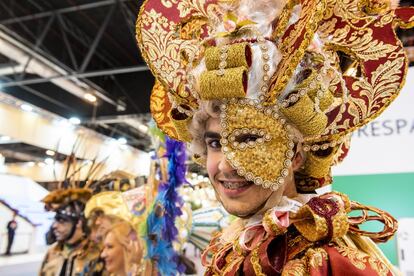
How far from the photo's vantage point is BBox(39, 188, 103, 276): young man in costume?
263 cm

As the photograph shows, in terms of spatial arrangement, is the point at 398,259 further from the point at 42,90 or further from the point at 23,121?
the point at 42,90

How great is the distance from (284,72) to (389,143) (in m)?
1.07

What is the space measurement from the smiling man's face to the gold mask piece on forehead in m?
0.03

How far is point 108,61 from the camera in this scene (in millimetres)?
5586

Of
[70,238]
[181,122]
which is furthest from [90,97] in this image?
[181,122]

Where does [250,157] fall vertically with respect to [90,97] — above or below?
below

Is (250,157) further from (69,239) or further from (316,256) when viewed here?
(69,239)

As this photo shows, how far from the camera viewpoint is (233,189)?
868 mm

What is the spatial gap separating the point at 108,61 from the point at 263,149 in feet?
16.7

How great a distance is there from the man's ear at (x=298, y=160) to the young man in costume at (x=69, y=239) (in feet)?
6.72

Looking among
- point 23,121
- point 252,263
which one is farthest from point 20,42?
point 252,263

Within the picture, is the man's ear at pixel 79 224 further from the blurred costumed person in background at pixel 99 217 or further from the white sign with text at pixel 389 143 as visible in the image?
the white sign with text at pixel 389 143

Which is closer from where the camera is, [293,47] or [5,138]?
[293,47]

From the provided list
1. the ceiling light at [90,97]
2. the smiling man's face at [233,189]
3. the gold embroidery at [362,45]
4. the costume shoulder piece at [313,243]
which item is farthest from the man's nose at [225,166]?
the ceiling light at [90,97]
